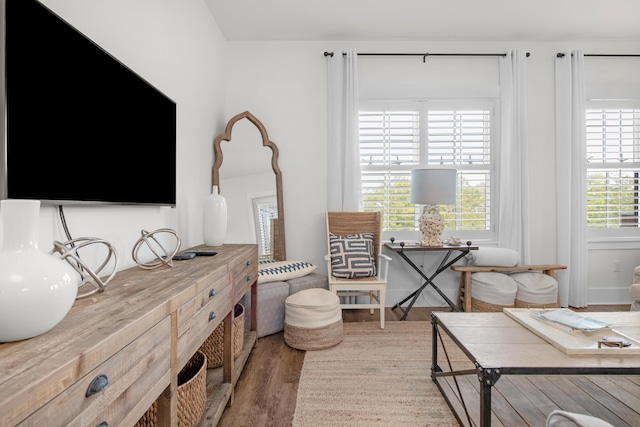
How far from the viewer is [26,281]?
2.24 feet

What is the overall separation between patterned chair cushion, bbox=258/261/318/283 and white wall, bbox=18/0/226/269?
605mm

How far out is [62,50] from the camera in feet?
3.70

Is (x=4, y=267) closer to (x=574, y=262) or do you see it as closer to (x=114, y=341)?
(x=114, y=341)

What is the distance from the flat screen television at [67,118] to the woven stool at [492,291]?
113 inches

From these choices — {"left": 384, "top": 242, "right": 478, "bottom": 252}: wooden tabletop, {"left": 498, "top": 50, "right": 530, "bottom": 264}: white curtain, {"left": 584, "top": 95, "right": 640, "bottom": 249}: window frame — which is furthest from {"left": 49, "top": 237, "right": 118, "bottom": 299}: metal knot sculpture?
{"left": 584, "top": 95, "right": 640, "bottom": 249}: window frame

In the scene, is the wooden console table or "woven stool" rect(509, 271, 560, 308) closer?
the wooden console table

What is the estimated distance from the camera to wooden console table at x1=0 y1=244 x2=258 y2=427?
57 cm

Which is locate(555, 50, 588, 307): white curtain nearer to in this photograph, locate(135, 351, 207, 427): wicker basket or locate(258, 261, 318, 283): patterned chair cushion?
locate(258, 261, 318, 283): patterned chair cushion

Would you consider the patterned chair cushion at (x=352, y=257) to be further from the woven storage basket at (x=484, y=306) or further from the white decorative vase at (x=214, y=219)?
the white decorative vase at (x=214, y=219)

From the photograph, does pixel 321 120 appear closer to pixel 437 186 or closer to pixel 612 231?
pixel 437 186

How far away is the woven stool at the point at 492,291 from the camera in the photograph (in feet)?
10.2

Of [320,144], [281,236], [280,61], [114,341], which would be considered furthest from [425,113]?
[114,341]

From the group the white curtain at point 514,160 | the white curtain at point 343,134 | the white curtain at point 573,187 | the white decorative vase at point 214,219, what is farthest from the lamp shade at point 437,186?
the white decorative vase at point 214,219

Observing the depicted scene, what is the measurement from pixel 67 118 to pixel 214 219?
3.99 ft
